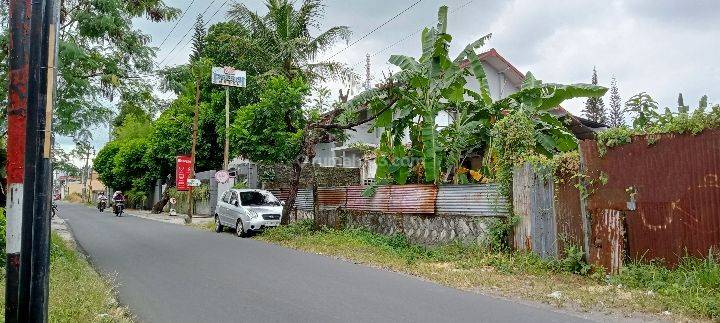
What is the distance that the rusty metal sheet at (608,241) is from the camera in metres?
8.74

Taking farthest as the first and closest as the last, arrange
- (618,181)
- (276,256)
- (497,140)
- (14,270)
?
(276,256) → (497,140) → (618,181) → (14,270)

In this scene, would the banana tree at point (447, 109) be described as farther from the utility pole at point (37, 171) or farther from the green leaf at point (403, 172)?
the utility pole at point (37, 171)

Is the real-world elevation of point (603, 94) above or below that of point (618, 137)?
above

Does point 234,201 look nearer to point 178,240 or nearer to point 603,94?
point 178,240

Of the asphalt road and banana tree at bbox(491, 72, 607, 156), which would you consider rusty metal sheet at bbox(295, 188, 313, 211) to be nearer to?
the asphalt road

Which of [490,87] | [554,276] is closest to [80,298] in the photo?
[554,276]

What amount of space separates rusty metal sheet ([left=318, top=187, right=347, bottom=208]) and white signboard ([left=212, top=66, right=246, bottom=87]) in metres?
10.8

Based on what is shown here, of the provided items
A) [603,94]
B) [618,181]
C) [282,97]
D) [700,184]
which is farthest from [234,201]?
[700,184]

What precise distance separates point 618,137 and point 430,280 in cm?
409

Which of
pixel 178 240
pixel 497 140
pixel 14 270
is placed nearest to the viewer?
pixel 14 270

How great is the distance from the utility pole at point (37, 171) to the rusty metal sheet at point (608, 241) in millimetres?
8134

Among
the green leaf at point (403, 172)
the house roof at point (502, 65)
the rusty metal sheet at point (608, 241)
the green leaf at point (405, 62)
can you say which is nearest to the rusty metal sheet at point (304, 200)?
the green leaf at point (403, 172)

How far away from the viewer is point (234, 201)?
20.0m

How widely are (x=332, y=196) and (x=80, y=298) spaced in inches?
440
